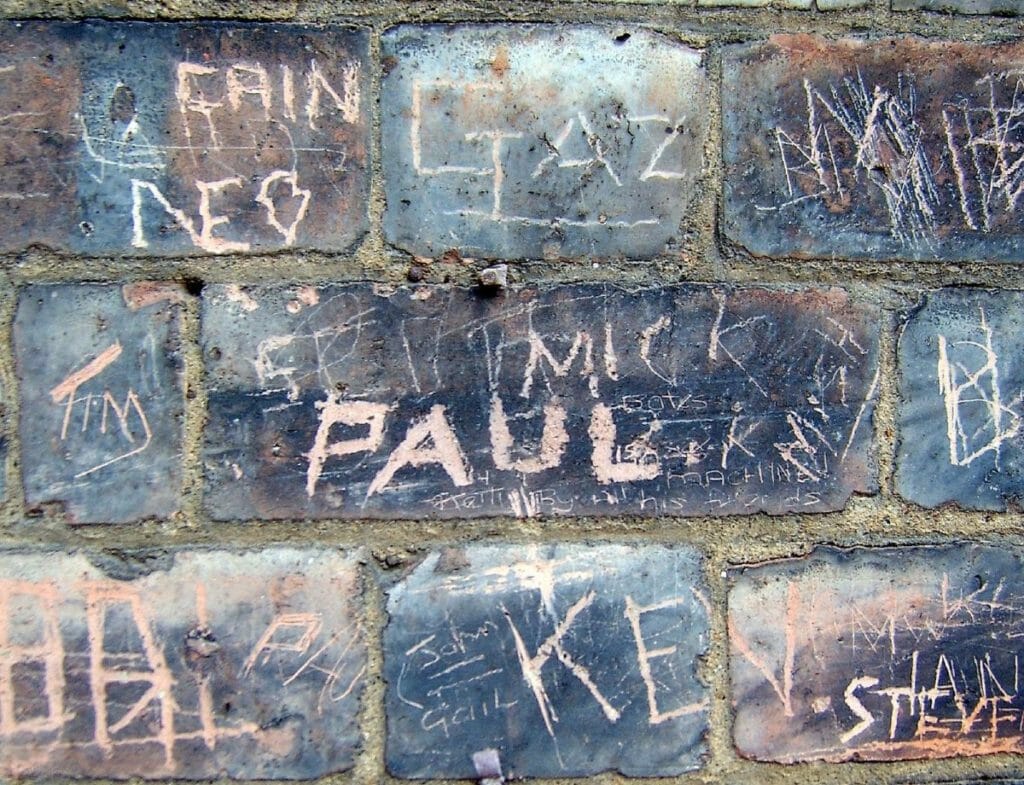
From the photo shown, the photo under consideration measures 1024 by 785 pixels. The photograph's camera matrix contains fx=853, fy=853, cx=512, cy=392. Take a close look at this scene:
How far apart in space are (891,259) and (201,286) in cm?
72

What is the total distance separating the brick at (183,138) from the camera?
2.80 feet

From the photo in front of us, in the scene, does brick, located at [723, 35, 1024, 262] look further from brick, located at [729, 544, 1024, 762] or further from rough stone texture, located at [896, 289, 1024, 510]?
brick, located at [729, 544, 1024, 762]

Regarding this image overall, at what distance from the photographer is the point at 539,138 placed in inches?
34.5

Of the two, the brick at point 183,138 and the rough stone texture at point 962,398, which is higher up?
the brick at point 183,138

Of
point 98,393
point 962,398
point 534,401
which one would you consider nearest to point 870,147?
point 962,398

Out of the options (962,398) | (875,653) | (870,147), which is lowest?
(875,653)

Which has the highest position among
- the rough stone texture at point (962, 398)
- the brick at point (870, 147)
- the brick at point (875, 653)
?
the brick at point (870, 147)

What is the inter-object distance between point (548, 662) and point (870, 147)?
0.64 meters

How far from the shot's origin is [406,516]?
0.88m

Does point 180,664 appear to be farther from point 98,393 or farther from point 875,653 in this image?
point 875,653

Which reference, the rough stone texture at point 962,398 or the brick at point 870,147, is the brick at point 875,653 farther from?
the brick at point 870,147

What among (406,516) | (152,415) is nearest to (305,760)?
(406,516)

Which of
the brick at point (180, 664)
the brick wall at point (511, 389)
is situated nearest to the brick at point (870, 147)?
the brick wall at point (511, 389)

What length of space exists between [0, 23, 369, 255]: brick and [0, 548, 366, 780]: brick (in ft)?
1.09
